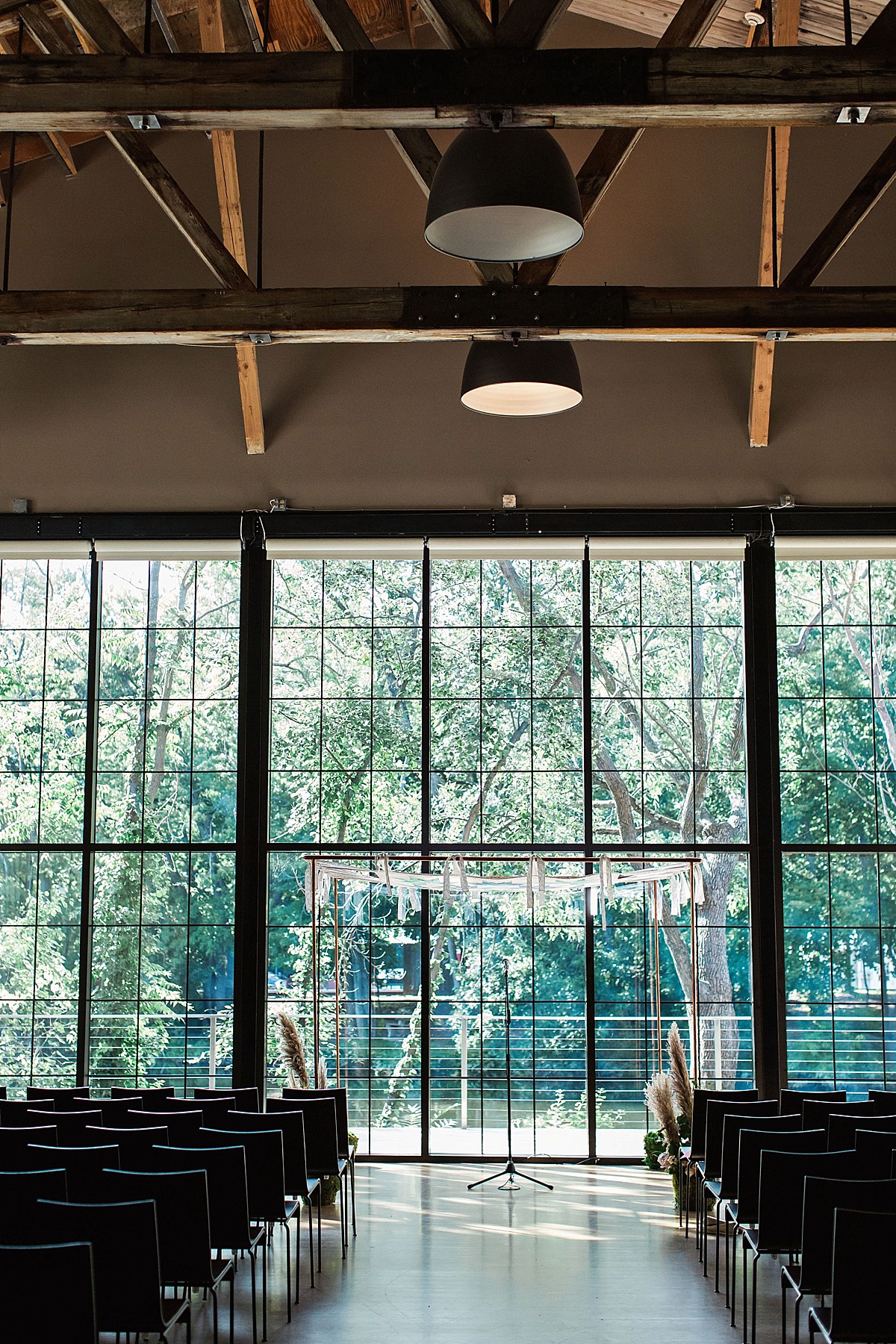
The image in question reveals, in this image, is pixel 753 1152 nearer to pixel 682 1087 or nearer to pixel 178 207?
pixel 682 1087

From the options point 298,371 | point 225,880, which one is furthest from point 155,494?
point 225,880

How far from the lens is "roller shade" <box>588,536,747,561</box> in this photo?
10.4 m

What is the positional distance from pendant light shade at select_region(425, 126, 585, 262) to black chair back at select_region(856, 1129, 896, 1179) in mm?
4199

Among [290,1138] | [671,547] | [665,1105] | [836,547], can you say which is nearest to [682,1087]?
[665,1105]

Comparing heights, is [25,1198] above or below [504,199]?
below

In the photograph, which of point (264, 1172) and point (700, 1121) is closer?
point (264, 1172)

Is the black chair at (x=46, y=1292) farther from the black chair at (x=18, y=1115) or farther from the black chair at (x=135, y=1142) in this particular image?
the black chair at (x=18, y=1115)

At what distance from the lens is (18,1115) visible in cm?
706

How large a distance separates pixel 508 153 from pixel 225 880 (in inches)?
386

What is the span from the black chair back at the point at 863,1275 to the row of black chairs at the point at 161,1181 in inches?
93.1

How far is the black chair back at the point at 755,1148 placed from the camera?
19.3 feet

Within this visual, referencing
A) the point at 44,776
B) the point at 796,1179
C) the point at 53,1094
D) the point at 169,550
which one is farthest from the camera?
the point at 44,776

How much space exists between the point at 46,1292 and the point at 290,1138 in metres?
2.58

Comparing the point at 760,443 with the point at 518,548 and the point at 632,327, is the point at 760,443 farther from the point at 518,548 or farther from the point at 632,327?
the point at 632,327
